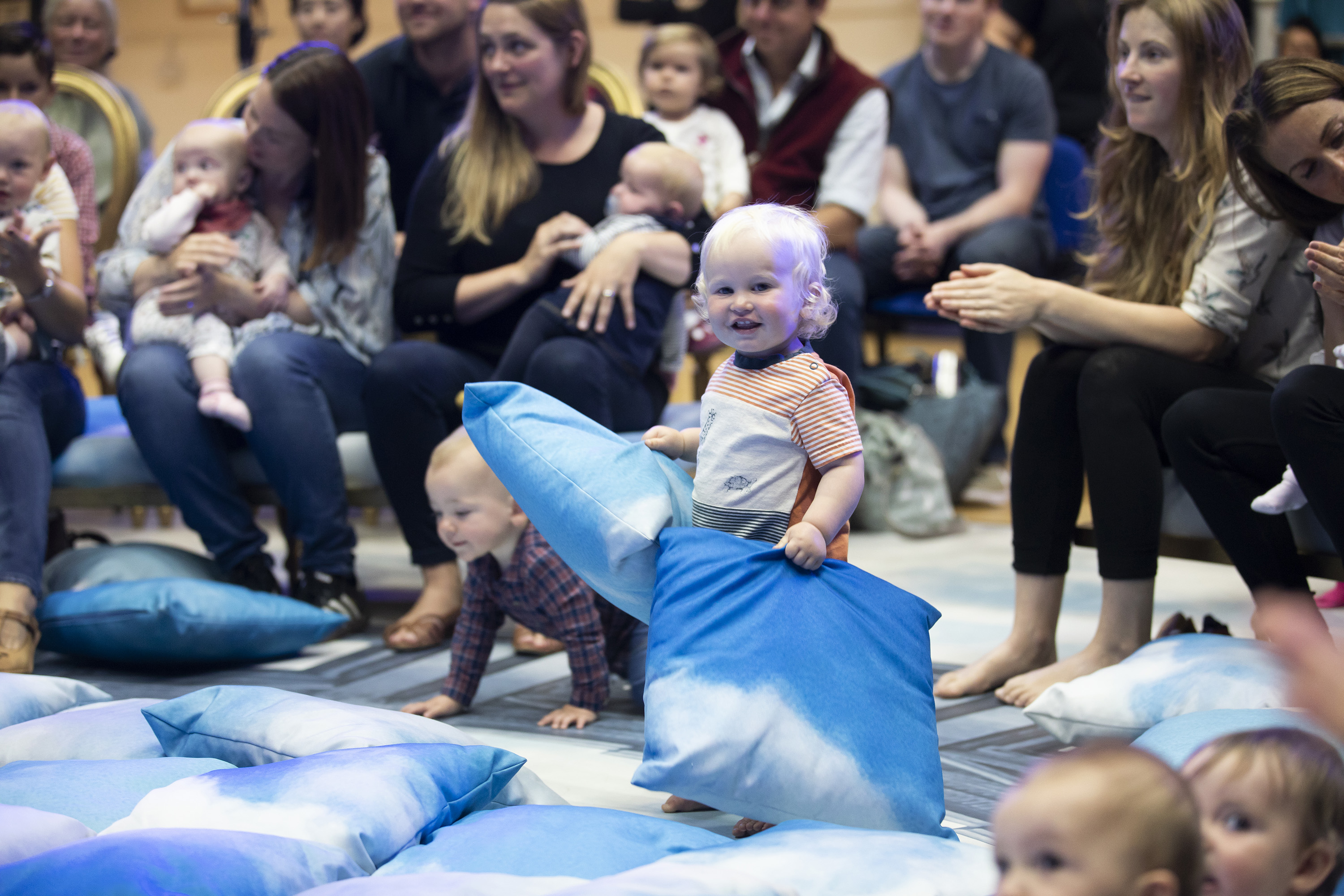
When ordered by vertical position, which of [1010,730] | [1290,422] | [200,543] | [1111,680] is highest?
[1290,422]

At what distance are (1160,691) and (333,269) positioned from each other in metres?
1.59

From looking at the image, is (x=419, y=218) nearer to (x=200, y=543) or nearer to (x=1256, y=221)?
(x=200, y=543)

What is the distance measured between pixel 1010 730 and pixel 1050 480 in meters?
0.38

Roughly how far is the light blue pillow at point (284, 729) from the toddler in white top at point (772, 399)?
1.15ft

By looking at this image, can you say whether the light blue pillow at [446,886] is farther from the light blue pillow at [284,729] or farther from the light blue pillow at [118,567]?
the light blue pillow at [118,567]

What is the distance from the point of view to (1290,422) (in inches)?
56.7

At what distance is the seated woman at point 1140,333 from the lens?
1.70m

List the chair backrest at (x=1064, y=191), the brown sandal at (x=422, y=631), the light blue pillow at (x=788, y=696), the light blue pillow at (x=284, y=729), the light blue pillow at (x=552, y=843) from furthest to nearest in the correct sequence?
the chair backrest at (x=1064, y=191) < the brown sandal at (x=422, y=631) < the light blue pillow at (x=284, y=729) < the light blue pillow at (x=788, y=696) < the light blue pillow at (x=552, y=843)

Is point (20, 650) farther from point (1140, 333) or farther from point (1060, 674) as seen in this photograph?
point (1140, 333)

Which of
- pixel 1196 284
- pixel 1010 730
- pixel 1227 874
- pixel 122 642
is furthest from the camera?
pixel 122 642

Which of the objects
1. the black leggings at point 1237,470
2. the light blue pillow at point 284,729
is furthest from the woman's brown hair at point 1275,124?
the light blue pillow at point 284,729

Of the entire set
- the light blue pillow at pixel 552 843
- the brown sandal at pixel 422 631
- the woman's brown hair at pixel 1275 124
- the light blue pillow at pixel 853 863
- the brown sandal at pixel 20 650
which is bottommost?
the brown sandal at pixel 422 631

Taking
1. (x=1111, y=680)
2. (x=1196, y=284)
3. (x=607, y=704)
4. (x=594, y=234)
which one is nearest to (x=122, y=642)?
(x=607, y=704)

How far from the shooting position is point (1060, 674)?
5.74 ft
